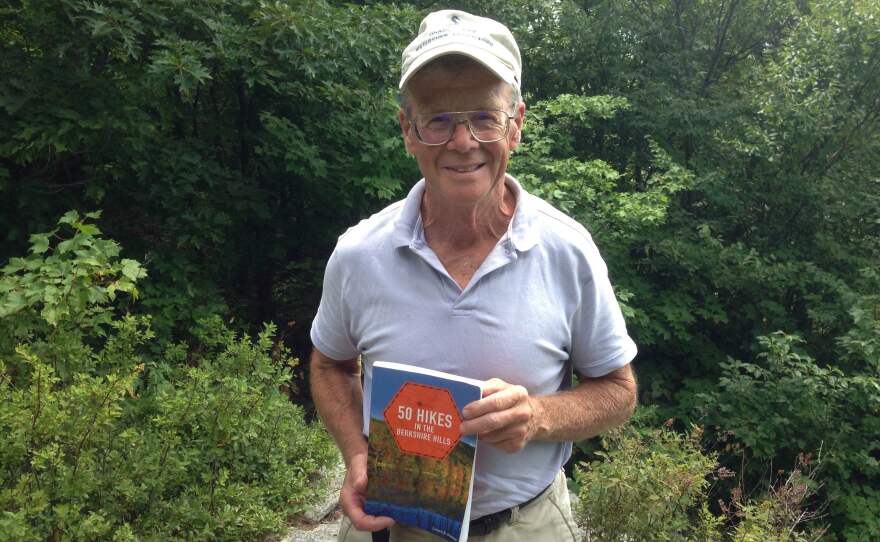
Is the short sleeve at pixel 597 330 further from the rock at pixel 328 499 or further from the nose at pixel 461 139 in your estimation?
the rock at pixel 328 499

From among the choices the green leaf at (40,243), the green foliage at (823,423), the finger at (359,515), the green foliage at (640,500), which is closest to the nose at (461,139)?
the finger at (359,515)

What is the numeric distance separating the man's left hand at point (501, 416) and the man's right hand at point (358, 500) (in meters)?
0.31

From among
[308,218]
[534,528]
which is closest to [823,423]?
[308,218]

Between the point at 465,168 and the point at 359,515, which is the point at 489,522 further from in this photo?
the point at 465,168

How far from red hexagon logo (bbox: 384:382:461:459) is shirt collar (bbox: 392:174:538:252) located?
1.21ft

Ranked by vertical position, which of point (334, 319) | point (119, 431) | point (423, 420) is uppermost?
point (334, 319)

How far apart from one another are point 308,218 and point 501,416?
5.78 meters

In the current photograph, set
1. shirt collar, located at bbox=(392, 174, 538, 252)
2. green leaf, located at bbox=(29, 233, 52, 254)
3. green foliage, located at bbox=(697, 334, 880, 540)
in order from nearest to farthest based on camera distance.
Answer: shirt collar, located at bbox=(392, 174, 538, 252), green leaf, located at bbox=(29, 233, 52, 254), green foliage, located at bbox=(697, 334, 880, 540)

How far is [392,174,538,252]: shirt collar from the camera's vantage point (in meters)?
1.53

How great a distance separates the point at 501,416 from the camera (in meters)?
1.33

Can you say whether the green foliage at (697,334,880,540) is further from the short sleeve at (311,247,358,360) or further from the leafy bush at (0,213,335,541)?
the short sleeve at (311,247,358,360)

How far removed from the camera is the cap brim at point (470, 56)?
4.64ft

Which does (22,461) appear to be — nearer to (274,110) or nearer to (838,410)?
(274,110)

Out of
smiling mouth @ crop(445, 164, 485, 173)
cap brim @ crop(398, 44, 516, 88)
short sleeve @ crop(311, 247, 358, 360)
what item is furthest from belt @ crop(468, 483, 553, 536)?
cap brim @ crop(398, 44, 516, 88)
